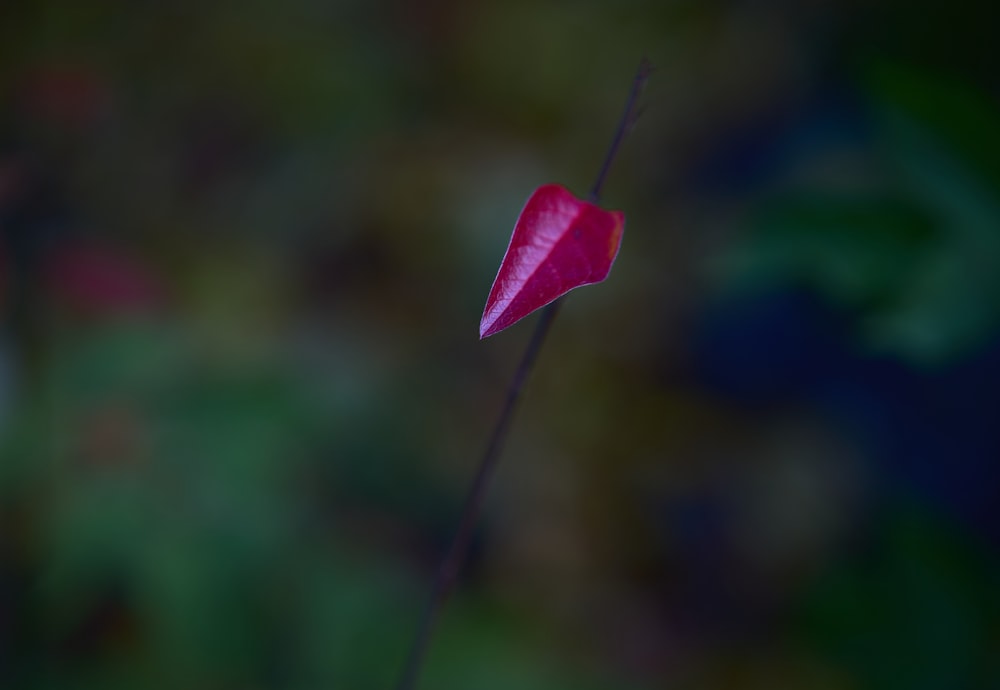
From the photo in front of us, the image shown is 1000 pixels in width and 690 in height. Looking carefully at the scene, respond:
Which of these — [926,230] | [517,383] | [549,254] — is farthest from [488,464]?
[926,230]

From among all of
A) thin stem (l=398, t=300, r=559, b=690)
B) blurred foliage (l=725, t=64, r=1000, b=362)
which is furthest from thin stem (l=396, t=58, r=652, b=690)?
blurred foliage (l=725, t=64, r=1000, b=362)

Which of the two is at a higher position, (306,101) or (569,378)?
(306,101)

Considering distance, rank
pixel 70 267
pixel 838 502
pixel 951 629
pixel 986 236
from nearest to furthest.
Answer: pixel 986 236 < pixel 951 629 < pixel 70 267 < pixel 838 502

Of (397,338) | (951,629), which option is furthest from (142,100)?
(951,629)

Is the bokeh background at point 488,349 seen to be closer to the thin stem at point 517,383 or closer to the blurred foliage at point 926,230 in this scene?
the blurred foliage at point 926,230

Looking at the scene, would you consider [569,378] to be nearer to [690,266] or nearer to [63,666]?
[690,266]

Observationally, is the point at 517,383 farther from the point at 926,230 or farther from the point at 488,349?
the point at 488,349

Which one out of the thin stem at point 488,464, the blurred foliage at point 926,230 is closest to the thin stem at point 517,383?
the thin stem at point 488,464
